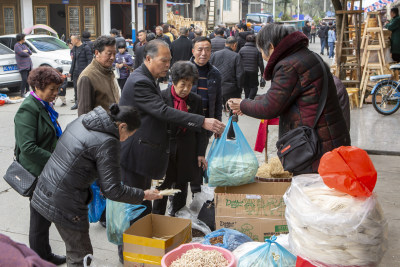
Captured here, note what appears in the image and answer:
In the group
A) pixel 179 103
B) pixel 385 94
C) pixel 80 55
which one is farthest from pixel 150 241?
pixel 80 55

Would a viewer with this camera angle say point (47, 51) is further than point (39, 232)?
Yes

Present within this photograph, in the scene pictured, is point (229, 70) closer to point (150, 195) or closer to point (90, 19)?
point (150, 195)

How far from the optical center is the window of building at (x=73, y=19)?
28.2 meters

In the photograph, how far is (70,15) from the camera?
1113 inches

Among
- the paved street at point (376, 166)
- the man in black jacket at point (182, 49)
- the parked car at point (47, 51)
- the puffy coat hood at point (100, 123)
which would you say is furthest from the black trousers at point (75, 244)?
the parked car at point (47, 51)

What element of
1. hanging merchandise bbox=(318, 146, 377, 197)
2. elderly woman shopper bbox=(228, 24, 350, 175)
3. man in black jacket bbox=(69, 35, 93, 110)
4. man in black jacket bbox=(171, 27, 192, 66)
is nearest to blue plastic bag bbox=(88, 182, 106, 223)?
elderly woman shopper bbox=(228, 24, 350, 175)

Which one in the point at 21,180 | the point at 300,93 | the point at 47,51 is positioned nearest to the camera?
the point at 300,93

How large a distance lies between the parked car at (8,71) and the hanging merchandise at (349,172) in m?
12.9

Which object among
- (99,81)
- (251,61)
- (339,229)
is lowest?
(339,229)

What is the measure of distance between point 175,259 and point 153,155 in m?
1.10

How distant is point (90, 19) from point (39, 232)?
87.5ft

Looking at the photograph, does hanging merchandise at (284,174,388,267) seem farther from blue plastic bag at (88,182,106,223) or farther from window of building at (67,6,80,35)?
window of building at (67,6,80,35)

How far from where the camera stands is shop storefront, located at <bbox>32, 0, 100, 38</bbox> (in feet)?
88.9

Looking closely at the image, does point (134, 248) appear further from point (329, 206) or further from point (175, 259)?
point (329, 206)
